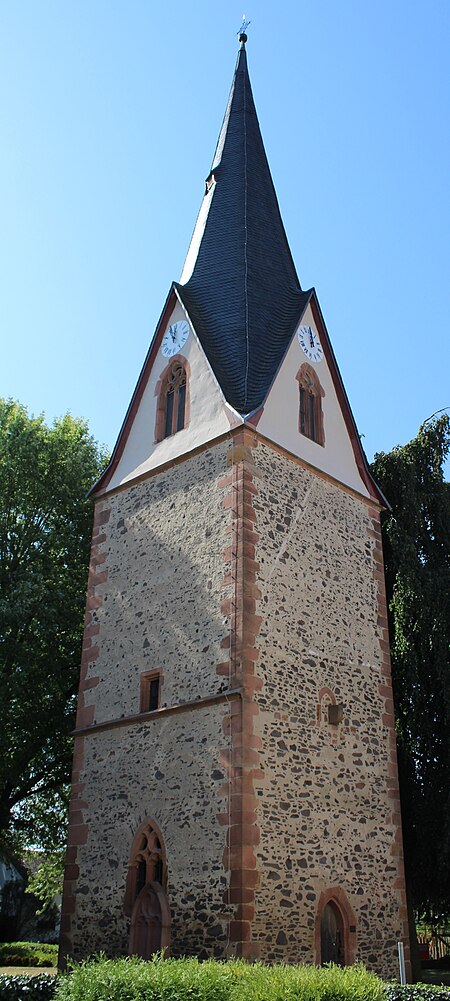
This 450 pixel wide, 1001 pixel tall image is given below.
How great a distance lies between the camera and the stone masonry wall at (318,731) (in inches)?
448

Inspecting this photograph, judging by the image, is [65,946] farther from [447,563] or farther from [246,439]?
[447,563]

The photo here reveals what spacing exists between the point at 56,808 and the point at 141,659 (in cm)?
835

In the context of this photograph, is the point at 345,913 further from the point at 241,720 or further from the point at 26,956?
the point at 26,956

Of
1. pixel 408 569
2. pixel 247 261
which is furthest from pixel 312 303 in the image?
pixel 408 569

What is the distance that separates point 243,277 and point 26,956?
16.5m

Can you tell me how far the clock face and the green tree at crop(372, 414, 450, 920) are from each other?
11.6 ft

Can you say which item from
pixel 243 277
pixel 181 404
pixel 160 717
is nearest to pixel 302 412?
pixel 181 404

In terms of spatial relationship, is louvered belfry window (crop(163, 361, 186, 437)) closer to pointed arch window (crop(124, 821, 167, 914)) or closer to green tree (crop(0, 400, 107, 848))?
green tree (crop(0, 400, 107, 848))

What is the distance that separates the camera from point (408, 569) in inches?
691

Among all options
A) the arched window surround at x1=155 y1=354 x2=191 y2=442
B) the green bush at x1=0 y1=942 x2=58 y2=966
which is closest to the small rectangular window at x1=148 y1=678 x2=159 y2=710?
the arched window surround at x1=155 y1=354 x2=191 y2=442

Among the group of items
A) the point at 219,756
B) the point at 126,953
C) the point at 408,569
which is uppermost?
the point at 408,569

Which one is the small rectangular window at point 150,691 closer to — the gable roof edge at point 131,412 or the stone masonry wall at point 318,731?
the stone masonry wall at point 318,731

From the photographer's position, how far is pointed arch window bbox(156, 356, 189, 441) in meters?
15.8

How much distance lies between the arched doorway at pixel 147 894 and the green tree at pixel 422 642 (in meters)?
5.70
